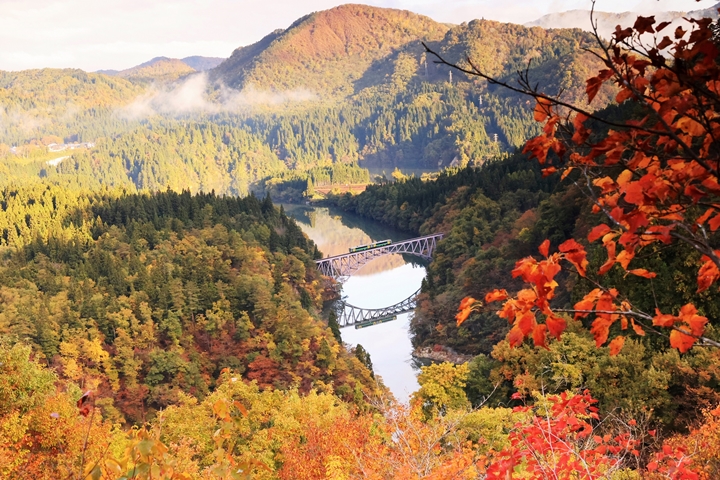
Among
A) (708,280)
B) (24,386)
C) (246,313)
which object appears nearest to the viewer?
(708,280)

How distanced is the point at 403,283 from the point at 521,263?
51251mm

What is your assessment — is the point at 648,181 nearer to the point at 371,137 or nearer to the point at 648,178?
the point at 648,178

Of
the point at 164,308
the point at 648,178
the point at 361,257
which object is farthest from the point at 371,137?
the point at 648,178

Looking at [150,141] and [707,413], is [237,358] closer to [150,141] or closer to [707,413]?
[707,413]

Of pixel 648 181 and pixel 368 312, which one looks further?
pixel 368 312

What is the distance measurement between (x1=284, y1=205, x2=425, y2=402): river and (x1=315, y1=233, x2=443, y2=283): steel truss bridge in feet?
5.40

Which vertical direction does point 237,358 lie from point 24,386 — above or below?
below

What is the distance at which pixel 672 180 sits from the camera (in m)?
2.76

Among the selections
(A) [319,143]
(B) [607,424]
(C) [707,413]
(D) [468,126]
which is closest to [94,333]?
(B) [607,424]

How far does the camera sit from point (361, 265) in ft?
180

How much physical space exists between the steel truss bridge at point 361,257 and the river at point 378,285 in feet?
5.40

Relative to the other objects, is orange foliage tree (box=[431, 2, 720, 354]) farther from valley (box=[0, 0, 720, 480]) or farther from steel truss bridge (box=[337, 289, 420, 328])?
steel truss bridge (box=[337, 289, 420, 328])

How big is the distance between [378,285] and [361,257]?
2977 mm

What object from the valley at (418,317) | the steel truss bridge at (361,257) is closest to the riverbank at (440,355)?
the valley at (418,317)
